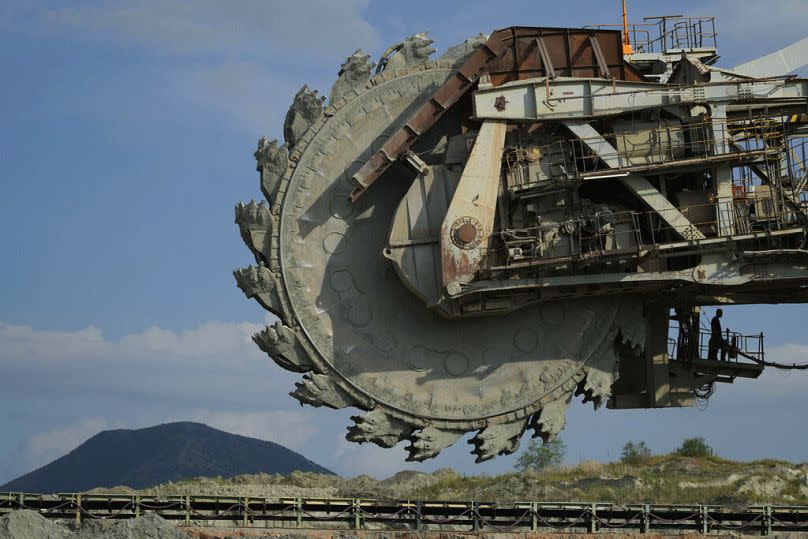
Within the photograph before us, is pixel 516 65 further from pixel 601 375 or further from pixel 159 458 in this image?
pixel 159 458

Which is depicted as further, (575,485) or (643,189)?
(575,485)

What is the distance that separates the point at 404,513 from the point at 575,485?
890 centimetres

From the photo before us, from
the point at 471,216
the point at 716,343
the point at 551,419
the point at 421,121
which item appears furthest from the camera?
the point at 716,343

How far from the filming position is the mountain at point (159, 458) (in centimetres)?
11388

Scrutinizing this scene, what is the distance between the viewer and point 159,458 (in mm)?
119250

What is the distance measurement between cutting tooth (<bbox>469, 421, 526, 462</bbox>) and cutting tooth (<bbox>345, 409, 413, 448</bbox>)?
5.09 ft

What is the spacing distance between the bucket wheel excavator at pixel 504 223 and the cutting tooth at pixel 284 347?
2.0 inches

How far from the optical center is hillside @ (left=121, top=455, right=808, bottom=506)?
109 ft

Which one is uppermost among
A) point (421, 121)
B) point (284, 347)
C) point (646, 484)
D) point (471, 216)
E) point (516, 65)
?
point (516, 65)

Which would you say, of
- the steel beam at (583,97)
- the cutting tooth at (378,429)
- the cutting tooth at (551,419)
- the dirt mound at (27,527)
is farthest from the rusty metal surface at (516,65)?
the dirt mound at (27,527)

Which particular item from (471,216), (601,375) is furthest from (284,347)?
(601,375)

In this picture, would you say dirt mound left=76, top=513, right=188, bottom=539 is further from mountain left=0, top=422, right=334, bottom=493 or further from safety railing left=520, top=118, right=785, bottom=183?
mountain left=0, top=422, right=334, bottom=493

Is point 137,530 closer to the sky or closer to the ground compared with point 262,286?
closer to the ground

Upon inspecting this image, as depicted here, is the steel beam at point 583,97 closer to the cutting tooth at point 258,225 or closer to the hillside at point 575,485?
the cutting tooth at point 258,225
